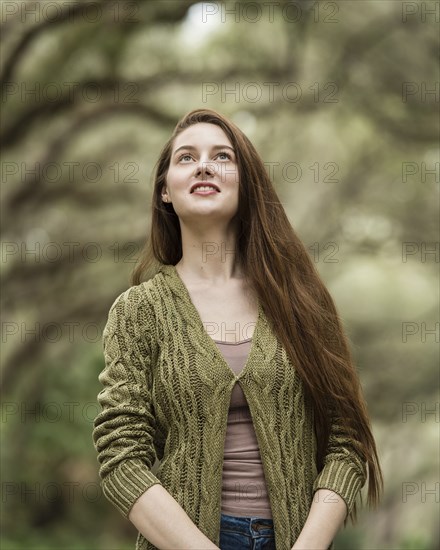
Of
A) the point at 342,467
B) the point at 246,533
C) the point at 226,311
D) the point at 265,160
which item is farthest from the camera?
the point at 265,160

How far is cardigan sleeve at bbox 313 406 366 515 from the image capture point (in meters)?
2.67

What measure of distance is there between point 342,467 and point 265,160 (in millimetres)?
5877

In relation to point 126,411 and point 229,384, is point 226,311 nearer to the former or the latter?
point 229,384

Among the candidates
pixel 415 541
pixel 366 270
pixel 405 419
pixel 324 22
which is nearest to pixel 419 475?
pixel 405 419

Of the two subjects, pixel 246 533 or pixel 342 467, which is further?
pixel 342 467

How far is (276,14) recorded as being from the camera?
773cm

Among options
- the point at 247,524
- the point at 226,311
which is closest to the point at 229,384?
the point at 226,311

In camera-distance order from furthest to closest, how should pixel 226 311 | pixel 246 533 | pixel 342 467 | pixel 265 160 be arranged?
pixel 265 160, pixel 226 311, pixel 342 467, pixel 246 533

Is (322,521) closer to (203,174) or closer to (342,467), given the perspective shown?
(342,467)

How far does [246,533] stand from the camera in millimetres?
2607

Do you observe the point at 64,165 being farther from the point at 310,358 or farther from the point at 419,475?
the point at 310,358

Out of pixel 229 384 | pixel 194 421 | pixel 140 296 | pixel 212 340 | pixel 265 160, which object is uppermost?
pixel 265 160

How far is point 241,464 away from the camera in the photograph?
266 cm

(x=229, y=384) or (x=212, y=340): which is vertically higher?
(x=212, y=340)
